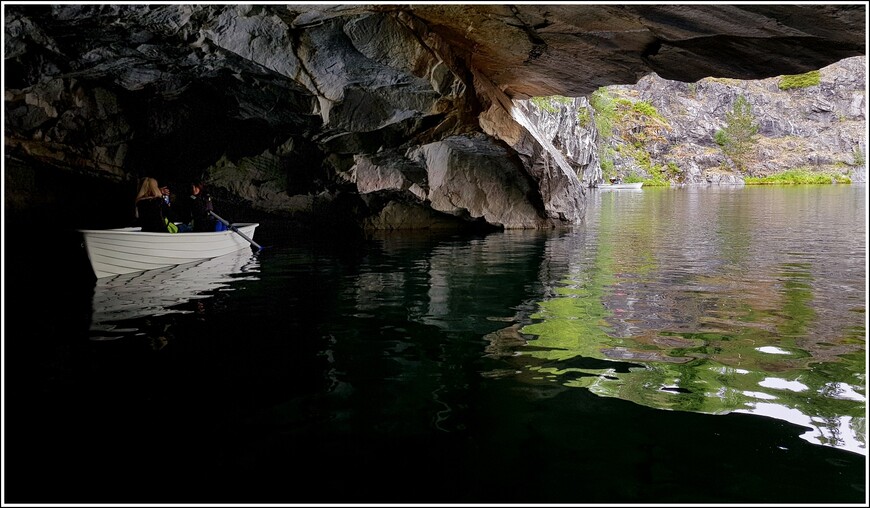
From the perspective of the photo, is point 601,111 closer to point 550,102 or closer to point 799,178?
point 550,102

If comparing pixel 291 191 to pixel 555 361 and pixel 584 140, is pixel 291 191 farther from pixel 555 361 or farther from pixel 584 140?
pixel 584 140

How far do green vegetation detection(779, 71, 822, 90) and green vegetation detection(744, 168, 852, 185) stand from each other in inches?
1044

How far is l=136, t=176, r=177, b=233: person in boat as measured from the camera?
14.0m

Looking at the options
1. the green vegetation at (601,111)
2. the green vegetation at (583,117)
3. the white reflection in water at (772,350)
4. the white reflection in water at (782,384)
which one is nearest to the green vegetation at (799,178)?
the green vegetation at (601,111)

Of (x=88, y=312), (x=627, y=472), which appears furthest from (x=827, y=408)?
(x=88, y=312)

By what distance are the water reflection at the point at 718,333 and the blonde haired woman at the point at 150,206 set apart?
10044mm

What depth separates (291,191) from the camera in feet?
72.1

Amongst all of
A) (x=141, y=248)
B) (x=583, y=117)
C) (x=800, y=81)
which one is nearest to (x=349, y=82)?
(x=141, y=248)

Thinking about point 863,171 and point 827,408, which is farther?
point 863,171

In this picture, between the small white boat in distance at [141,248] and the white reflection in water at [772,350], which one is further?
the small white boat in distance at [141,248]

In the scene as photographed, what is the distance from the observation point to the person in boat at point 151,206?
1396 cm

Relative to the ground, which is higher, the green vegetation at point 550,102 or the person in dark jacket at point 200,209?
the green vegetation at point 550,102

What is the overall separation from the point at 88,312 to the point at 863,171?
136 m

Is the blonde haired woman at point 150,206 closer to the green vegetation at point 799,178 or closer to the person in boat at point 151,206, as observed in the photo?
the person in boat at point 151,206
